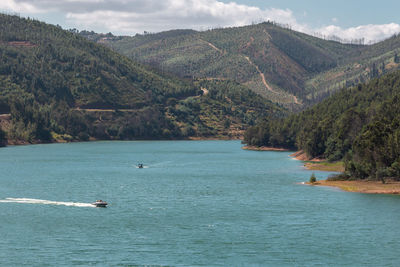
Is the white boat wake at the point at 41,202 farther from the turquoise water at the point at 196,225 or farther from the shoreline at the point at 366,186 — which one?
the shoreline at the point at 366,186

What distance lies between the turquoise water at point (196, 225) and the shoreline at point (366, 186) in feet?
14.0

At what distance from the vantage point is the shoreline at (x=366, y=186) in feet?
456

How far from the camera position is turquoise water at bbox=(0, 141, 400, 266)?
83062 mm

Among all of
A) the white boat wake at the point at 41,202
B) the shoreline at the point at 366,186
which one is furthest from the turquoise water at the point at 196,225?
the shoreline at the point at 366,186

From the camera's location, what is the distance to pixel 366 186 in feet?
481

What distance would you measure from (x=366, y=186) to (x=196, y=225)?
58.1 metres

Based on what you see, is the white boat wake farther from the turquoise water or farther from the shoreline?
the shoreline

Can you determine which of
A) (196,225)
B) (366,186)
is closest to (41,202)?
(196,225)

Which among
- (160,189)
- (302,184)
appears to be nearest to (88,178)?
(160,189)

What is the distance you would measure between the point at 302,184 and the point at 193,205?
139 feet

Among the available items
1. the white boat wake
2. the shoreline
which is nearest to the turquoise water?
the white boat wake

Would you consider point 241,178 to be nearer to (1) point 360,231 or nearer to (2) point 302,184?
(2) point 302,184

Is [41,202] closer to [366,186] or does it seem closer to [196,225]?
[196,225]

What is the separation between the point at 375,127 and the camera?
159 metres
